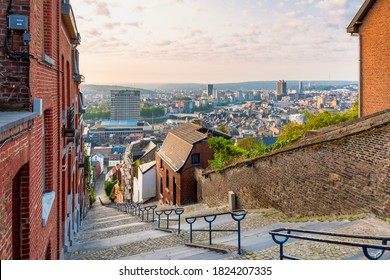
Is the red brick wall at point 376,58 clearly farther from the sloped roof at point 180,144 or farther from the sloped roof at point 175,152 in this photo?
the sloped roof at point 175,152

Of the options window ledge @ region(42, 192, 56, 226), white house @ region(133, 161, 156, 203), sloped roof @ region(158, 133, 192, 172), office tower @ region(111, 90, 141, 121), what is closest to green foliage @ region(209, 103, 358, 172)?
sloped roof @ region(158, 133, 192, 172)

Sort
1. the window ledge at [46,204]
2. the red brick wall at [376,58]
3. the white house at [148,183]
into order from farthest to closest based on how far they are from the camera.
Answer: the white house at [148,183] → the red brick wall at [376,58] → the window ledge at [46,204]

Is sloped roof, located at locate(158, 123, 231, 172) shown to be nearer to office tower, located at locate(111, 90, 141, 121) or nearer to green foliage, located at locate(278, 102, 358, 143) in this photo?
green foliage, located at locate(278, 102, 358, 143)

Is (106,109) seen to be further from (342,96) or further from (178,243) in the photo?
(178,243)

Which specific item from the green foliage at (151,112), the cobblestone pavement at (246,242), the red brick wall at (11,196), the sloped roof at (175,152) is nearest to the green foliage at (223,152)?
the sloped roof at (175,152)

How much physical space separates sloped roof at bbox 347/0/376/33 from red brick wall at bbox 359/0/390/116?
0.13 metres

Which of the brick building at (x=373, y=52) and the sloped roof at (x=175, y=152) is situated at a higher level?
the brick building at (x=373, y=52)

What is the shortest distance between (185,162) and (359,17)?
12117mm

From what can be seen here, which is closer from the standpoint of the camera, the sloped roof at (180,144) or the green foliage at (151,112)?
the sloped roof at (180,144)

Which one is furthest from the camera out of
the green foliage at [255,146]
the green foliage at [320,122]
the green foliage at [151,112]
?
the green foliage at [151,112]

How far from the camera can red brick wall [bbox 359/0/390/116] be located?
39.1ft

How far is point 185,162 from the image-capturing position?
69.9 ft

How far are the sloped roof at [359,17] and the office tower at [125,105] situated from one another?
152386mm

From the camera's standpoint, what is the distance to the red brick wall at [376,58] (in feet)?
39.1
